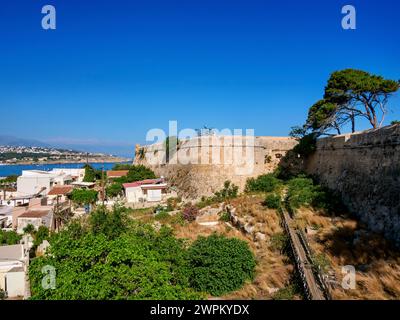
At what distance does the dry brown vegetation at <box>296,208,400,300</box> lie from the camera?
6.80 m

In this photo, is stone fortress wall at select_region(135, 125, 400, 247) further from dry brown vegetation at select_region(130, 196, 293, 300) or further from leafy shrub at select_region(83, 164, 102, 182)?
leafy shrub at select_region(83, 164, 102, 182)

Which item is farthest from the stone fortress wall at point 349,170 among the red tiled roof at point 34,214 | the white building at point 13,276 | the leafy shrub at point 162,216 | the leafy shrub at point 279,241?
the white building at point 13,276

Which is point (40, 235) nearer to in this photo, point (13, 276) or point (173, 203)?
point (13, 276)

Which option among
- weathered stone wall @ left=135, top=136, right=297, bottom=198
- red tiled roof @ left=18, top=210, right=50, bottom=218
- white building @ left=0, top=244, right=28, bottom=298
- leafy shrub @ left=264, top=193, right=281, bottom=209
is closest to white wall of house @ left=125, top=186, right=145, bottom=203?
weathered stone wall @ left=135, top=136, right=297, bottom=198

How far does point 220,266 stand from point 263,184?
10335mm

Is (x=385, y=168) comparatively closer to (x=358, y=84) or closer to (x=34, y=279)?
(x=358, y=84)

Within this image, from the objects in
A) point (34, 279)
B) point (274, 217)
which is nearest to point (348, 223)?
point (274, 217)

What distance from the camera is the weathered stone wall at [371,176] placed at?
9.64 metres

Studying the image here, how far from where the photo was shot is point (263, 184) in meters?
19.7

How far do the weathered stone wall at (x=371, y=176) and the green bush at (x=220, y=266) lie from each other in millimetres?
4567

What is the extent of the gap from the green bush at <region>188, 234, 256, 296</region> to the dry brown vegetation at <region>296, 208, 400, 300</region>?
2.41m

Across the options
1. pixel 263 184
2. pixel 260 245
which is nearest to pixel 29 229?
pixel 263 184
